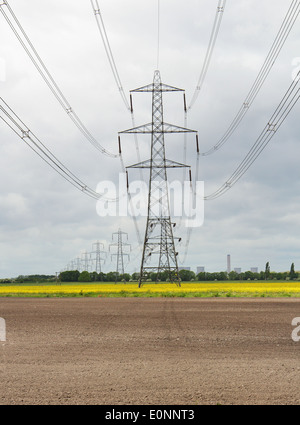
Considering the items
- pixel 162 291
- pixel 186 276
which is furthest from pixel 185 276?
pixel 162 291

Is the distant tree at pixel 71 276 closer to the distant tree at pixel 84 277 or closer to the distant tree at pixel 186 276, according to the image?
the distant tree at pixel 84 277

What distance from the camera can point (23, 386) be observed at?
11.1m

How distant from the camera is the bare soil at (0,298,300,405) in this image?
10.2 meters

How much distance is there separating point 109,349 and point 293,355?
597 cm

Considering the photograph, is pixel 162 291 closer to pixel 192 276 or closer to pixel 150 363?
pixel 150 363

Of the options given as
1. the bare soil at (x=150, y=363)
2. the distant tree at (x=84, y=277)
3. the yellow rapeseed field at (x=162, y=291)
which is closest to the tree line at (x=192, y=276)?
the distant tree at (x=84, y=277)

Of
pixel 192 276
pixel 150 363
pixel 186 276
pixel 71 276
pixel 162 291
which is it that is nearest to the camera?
pixel 150 363

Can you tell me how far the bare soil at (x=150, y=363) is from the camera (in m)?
10.2

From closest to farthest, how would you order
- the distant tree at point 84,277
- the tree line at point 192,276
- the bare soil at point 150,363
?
the bare soil at point 150,363 → the tree line at point 192,276 → the distant tree at point 84,277

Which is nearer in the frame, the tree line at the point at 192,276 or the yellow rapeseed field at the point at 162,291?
the yellow rapeseed field at the point at 162,291

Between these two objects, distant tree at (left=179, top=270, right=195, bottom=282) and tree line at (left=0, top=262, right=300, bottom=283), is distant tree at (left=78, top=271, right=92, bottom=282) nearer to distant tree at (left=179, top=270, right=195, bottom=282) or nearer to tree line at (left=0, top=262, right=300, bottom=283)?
tree line at (left=0, top=262, right=300, bottom=283)

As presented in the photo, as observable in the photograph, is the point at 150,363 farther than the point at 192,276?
No

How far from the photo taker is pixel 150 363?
13.8 meters
